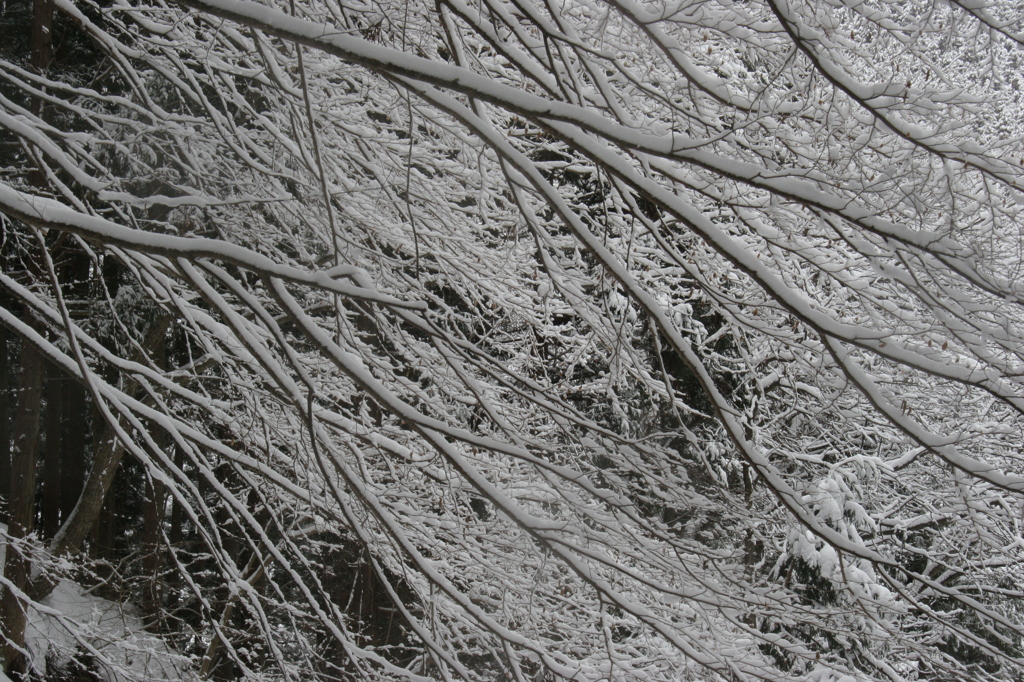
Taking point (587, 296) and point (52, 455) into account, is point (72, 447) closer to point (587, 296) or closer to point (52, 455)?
point (52, 455)

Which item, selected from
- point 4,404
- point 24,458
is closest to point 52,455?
point 4,404

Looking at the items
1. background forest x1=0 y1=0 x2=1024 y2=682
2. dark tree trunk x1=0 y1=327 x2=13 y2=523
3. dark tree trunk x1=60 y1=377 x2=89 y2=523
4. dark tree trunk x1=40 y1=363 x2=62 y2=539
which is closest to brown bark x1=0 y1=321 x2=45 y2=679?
background forest x1=0 y1=0 x2=1024 y2=682

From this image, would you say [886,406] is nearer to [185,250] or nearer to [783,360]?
[783,360]

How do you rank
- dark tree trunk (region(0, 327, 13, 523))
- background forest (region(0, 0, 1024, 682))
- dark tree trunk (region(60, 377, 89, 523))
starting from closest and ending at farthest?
background forest (region(0, 0, 1024, 682))
dark tree trunk (region(0, 327, 13, 523))
dark tree trunk (region(60, 377, 89, 523))

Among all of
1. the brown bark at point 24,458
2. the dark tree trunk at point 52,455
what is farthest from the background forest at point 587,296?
the dark tree trunk at point 52,455

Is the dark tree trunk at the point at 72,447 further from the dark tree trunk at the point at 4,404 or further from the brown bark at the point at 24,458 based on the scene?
the brown bark at the point at 24,458

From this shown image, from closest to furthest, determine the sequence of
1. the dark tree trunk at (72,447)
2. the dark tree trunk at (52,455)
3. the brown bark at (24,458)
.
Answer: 1. the brown bark at (24,458)
2. the dark tree trunk at (52,455)
3. the dark tree trunk at (72,447)

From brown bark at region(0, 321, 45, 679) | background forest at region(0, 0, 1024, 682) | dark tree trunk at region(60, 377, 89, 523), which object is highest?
background forest at region(0, 0, 1024, 682)

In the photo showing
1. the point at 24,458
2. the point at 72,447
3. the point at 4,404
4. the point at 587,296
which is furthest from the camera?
the point at 72,447

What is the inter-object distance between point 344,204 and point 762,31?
2.71 meters

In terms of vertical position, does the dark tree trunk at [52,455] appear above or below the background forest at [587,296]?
below

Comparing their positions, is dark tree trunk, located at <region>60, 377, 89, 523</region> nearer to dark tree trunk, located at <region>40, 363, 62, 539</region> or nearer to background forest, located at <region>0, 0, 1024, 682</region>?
dark tree trunk, located at <region>40, 363, 62, 539</region>

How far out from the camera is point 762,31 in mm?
2875

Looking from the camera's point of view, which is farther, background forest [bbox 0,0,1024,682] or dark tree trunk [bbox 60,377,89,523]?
dark tree trunk [bbox 60,377,89,523]
